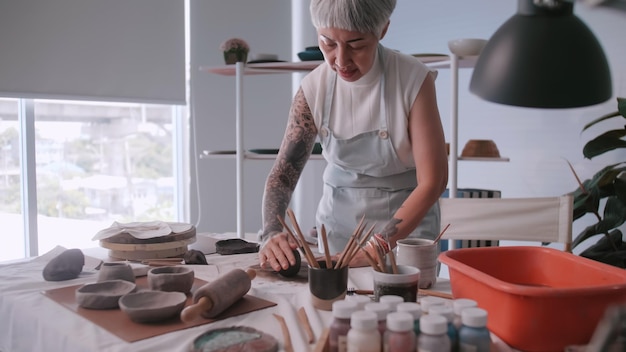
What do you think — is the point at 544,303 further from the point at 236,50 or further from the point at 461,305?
the point at 236,50

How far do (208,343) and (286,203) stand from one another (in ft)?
2.89

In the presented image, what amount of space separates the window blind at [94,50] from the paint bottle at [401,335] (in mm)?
2967

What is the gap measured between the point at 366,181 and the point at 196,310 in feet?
2.94

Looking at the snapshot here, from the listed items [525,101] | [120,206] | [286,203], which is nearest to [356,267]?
[286,203]

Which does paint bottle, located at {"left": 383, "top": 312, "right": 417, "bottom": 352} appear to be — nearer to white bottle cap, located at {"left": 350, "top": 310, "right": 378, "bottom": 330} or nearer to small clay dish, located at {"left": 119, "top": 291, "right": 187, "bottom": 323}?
white bottle cap, located at {"left": 350, "top": 310, "right": 378, "bottom": 330}

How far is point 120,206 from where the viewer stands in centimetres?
390

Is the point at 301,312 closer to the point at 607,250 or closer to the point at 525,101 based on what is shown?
the point at 525,101

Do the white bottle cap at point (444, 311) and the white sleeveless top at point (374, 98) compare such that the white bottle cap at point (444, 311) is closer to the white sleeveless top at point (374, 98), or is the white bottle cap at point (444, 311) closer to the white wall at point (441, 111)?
the white sleeveless top at point (374, 98)

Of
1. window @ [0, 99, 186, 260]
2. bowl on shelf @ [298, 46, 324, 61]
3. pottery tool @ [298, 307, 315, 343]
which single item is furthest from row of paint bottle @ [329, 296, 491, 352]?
window @ [0, 99, 186, 260]

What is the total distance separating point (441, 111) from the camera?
12.7 feet

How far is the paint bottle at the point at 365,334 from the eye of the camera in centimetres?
85

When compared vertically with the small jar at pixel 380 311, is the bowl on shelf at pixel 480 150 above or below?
above

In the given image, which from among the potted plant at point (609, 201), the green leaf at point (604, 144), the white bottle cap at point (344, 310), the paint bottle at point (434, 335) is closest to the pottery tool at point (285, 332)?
the white bottle cap at point (344, 310)

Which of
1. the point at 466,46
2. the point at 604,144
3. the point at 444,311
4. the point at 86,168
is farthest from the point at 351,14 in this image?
the point at 86,168
